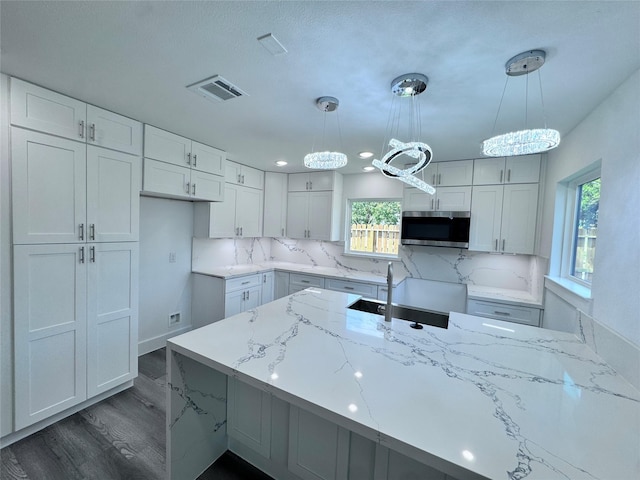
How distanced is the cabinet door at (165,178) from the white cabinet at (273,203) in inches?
57.4

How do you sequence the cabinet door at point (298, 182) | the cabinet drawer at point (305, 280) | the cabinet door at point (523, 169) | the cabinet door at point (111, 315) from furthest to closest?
1. the cabinet door at point (298, 182)
2. the cabinet drawer at point (305, 280)
3. the cabinet door at point (523, 169)
4. the cabinet door at point (111, 315)

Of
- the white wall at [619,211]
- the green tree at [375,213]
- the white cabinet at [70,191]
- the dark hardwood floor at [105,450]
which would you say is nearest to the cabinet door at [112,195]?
the white cabinet at [70,191]

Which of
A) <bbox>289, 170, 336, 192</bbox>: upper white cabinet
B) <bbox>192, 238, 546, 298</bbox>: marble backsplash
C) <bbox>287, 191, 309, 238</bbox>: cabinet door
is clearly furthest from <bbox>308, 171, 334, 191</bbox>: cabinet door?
<bbox>192, 238, 546, 298</bbox>: marble backsplash

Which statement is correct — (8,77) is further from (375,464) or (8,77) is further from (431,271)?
(431,271)

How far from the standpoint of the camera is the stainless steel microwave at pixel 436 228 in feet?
10.2

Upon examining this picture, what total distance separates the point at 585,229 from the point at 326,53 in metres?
2.40

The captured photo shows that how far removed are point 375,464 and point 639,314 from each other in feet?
4.47

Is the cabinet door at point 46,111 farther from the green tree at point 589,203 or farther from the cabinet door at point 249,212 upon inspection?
the green tree at point 589,203

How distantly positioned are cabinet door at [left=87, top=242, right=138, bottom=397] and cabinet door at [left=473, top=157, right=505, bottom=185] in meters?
3.62

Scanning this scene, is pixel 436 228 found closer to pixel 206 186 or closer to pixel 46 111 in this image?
pixel 206 186

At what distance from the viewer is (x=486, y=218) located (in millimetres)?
3072

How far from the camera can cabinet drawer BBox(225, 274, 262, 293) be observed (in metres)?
Result: 3.36

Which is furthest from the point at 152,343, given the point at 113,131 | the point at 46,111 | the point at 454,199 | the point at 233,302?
the point at 454,199

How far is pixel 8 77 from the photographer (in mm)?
1671
